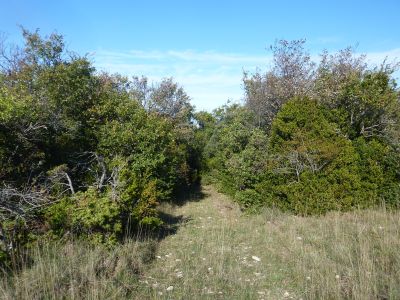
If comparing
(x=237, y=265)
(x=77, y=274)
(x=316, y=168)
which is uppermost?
(x=316, y=168)

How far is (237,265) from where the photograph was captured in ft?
20.0

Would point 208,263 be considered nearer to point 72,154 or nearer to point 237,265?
point 237,265

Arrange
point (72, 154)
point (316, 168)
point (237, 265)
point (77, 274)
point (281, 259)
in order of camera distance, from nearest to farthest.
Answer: point (77, 274)
point (237, 265)
point (281, 259)
point (72, 154)
point (316, 168)

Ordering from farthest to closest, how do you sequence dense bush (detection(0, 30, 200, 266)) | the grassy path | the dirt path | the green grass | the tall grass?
1. dense bush (detection(0, 30, 200, 266))
2. the dirt path
3. the grassy path
4. the green grass
5. the tall grass

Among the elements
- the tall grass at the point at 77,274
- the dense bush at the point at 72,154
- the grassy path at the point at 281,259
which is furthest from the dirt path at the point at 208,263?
the dense bush at the point at 72,154

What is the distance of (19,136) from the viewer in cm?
734

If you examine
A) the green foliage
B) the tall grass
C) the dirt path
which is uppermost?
the green foliage

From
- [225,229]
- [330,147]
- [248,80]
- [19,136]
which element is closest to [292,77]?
[248,80]

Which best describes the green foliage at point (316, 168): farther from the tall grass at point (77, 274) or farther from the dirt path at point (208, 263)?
the tall grass at point (77, 274)

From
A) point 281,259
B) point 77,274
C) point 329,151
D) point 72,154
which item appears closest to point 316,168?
point 329,151

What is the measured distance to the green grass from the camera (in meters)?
4.48

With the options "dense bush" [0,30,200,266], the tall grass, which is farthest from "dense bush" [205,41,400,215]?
the tall grass

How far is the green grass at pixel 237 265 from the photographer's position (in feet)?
14.7

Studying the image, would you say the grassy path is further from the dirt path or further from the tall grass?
the tall grass
